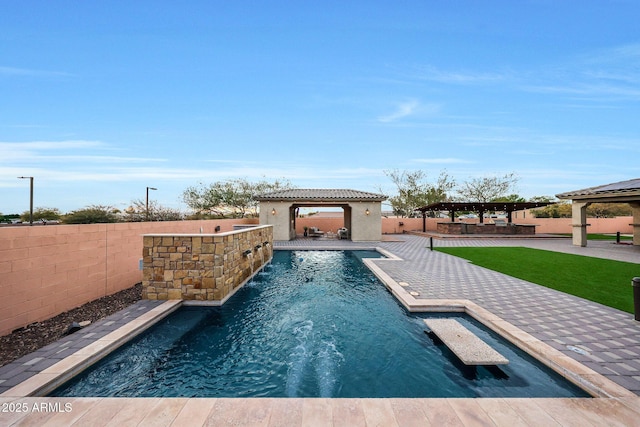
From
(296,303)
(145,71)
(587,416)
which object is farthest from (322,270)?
(145,71)

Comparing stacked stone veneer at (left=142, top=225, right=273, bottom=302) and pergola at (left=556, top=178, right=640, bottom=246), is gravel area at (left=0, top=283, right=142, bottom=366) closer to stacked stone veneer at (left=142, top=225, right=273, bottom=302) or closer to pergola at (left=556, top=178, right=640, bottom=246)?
stacked stone veneer at (left=142, top=225, right=273, bottom=302)

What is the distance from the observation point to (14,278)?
171 inches

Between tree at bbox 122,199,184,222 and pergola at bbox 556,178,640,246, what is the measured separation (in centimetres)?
2461

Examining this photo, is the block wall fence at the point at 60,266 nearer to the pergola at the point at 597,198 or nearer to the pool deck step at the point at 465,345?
the pool deck step at the point at 465,345

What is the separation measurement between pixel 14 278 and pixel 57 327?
109 centimetres

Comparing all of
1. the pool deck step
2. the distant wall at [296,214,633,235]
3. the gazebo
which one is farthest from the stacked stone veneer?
the distant wall at [296,214,633,235]

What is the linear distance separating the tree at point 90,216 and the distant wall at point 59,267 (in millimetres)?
4221

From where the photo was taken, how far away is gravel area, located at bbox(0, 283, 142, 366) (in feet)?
12.6

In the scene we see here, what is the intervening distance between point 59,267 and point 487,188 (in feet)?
134

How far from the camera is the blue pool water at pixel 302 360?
128 inches

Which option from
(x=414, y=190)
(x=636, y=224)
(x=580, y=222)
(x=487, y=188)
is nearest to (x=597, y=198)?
(x=580, y=222)

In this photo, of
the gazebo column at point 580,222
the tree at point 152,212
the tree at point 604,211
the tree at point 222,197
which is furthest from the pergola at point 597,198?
the tree at point 222,197

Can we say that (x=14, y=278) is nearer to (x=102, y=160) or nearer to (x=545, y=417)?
(x=545, y=417)

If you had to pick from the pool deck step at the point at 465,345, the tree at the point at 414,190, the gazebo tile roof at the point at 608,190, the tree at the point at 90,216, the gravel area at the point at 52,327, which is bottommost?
the gravel area at the point at 52,327
